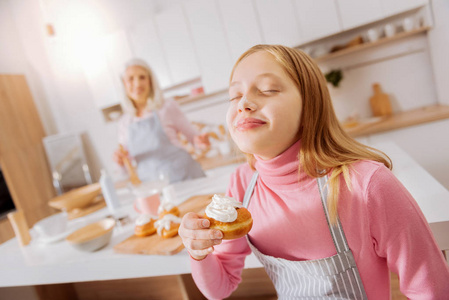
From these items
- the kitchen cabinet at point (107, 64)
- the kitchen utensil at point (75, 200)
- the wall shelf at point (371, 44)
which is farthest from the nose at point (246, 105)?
the kitchen cabinet at point (107, 64)

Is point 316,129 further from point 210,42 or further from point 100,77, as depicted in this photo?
point 100,77

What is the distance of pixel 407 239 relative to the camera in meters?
0.58

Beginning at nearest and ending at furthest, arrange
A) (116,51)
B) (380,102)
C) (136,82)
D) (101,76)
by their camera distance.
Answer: (136,82) < (380,102) < (116,51) < (101,76)

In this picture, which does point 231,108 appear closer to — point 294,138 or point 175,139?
point 294,138

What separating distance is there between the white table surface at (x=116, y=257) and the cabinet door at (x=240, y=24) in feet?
5.29

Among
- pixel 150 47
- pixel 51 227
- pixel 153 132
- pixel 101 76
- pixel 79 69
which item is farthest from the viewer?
pixel 79 69

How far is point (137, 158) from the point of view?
7.11 feet

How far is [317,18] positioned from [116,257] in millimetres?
2270

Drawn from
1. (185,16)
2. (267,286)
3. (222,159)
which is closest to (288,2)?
(185,16)

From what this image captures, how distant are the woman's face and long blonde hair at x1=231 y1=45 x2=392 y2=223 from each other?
4.89 feet

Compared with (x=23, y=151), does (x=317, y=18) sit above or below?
above

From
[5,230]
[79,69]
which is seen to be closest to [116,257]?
[5,230]

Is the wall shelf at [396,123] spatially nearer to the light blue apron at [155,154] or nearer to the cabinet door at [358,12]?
the cabinet door at [358,12]

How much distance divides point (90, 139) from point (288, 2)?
8.71 feet
